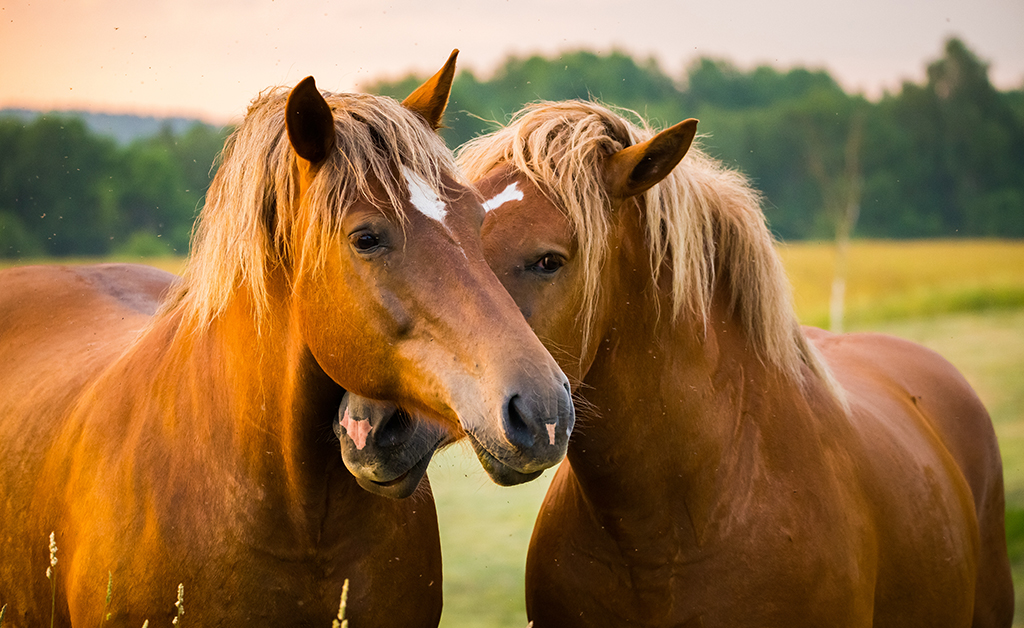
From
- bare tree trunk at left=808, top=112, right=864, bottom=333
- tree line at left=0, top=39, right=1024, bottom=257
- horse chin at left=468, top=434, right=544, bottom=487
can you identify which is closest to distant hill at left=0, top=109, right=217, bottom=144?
tree line at left=0, top=39, right=1024, bottom=257

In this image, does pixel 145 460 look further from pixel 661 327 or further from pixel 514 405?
pixel 661 327

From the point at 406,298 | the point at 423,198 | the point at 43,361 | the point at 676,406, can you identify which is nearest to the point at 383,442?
the point at 406,298

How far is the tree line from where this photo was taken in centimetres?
1745

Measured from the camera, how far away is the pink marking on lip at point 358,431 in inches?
79.8

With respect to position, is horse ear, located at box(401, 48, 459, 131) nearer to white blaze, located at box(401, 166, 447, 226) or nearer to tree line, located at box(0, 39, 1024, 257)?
white blaze, located at box(401, 166, 447, 226)

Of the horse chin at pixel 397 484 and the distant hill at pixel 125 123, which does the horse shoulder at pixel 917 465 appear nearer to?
the horse chin at pixel 397 484

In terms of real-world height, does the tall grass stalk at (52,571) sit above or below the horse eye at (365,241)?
below

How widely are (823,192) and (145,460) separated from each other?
25.0 meters

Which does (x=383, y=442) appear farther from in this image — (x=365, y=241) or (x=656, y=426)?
(x=656, y=426)

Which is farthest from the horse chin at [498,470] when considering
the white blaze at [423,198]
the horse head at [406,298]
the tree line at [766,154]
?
the tree line at [766,154]

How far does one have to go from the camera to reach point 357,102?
6.93ft

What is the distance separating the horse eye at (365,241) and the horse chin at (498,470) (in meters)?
0.51

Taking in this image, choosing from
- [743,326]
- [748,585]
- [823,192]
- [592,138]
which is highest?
[592,138]

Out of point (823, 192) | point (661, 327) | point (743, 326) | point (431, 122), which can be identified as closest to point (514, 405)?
point (661, 327)
